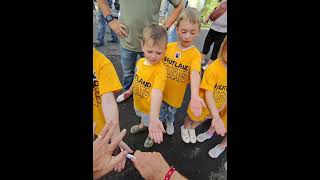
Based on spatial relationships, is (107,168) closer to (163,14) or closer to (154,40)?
(154,40)

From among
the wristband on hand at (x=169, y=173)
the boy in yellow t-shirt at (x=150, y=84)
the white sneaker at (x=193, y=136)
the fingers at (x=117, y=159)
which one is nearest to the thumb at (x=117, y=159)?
the fingers at (x=117, y=159)

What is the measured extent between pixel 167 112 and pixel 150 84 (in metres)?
0.17

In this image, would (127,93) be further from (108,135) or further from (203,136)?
(203,136)

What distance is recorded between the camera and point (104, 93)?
4.20ft

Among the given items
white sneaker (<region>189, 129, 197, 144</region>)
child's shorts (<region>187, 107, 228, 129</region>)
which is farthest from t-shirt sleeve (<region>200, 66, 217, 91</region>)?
white sneaker (<region>189, 129, 197, 144</region>)

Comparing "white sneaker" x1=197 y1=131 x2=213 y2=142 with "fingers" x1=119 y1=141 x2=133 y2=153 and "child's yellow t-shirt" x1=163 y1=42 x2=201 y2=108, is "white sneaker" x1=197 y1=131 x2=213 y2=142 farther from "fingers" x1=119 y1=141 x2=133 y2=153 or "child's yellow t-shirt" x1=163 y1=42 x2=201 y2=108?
"fingers" x1=119 y1=141 x2=133 y2=153

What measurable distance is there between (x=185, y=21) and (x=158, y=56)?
0.19m

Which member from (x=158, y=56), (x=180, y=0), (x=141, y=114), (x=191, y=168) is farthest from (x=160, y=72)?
(x=191, y=168)

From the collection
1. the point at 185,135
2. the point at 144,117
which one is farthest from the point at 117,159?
the point at 185,135

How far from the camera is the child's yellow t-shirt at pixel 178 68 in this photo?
132 centimetres

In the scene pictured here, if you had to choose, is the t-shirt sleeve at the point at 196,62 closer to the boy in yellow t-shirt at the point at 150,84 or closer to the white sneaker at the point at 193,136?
the boy in yellow t-shirt at the point at 150,84

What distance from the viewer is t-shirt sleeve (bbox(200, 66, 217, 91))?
1.33 m

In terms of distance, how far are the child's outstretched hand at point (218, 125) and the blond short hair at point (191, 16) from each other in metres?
0.44

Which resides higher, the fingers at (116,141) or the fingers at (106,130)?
the fingers at (106,130)
